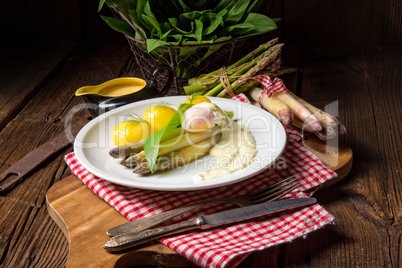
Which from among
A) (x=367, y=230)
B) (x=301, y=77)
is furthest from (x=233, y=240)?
(x=301, y=77)

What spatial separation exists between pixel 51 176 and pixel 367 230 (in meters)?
0.87

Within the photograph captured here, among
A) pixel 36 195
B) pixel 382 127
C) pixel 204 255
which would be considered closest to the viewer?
pixel 204 255

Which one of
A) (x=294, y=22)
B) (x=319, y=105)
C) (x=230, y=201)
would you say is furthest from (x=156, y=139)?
(x=294, y=22)

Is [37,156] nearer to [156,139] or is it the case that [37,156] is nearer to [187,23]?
[156,139]

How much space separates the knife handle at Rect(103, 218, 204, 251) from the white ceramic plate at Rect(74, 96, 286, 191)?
83mm

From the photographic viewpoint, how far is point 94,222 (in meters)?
1.08

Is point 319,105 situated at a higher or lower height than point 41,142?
lower

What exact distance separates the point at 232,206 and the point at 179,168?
0.17m

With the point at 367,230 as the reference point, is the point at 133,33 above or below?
above

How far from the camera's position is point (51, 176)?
4.48 ft

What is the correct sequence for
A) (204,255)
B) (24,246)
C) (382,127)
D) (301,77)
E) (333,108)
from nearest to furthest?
(204,255), (24,246), (382,127), (333,108), (301,77)

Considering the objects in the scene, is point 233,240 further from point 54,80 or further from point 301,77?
point 54,80

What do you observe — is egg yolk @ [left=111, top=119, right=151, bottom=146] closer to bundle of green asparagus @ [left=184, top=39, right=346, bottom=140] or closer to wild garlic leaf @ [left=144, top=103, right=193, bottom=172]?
wild garlic leaf @ [left=144, top=103, right=193, bottom=172]

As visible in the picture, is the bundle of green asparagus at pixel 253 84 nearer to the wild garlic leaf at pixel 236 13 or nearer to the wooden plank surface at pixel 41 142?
the wild garlic leaf at pixel 236 13
